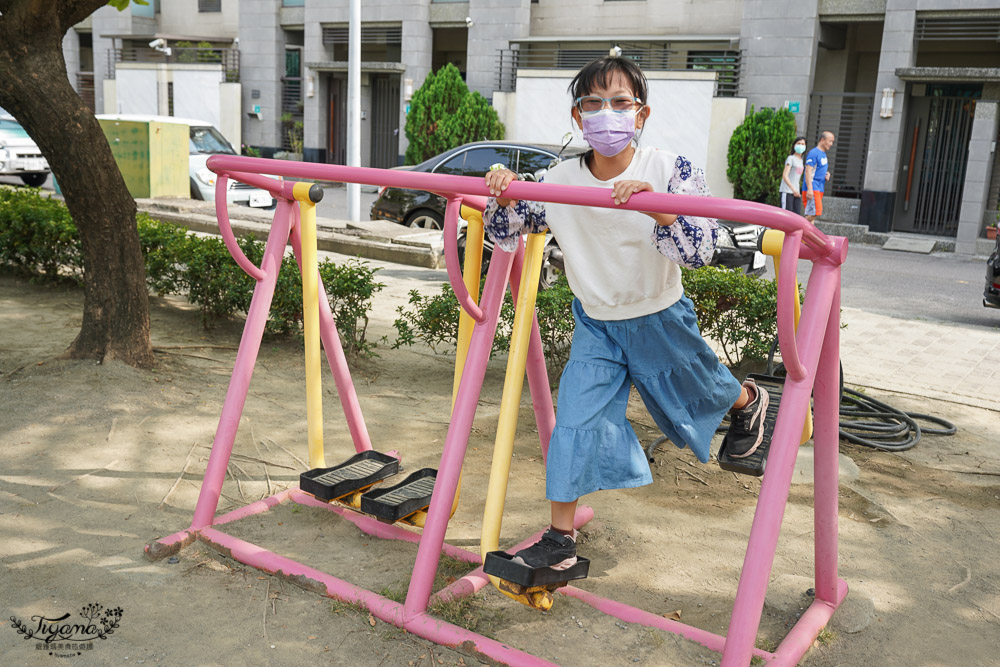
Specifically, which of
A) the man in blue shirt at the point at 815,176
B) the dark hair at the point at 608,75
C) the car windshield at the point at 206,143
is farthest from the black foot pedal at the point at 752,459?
the car windshield at the point at 206,143

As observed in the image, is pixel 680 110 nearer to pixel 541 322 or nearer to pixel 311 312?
pixel 541 322

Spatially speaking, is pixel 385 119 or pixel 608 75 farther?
pixel 385 119

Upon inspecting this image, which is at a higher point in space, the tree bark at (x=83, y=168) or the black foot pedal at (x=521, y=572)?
the tree bark at (x=83, y=168)

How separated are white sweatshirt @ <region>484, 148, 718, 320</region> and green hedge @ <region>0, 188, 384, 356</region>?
9.57ft

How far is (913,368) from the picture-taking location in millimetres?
6473

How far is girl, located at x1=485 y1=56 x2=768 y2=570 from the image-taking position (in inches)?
103

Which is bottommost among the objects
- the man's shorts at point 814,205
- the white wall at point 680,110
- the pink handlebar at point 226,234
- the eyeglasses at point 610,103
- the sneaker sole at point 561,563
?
the sneaker sole at point 561,563

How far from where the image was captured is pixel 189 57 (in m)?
26.3

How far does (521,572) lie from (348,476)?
1103 millimetres

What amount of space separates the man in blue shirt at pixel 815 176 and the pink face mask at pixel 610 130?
41.7ft

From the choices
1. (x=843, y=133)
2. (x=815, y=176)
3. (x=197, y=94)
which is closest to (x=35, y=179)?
(x=197, y=94)

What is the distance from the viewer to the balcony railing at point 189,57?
25641 mm

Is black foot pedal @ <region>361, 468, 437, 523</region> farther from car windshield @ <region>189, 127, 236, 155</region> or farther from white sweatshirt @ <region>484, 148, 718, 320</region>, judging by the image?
car windshield @ <region>189, 127, 236, 155</region>

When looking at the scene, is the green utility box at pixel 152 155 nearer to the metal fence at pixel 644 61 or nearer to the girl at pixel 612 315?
the metal fence at pixel 644 61
